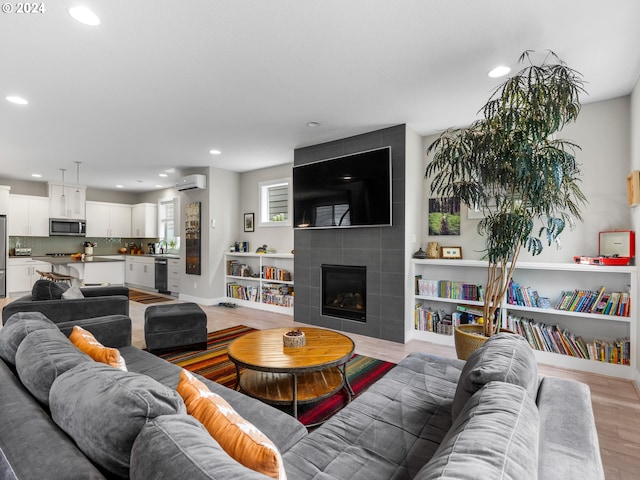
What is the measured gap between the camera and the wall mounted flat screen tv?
4074mm

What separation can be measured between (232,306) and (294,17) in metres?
4.99

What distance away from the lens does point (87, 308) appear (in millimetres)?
3168

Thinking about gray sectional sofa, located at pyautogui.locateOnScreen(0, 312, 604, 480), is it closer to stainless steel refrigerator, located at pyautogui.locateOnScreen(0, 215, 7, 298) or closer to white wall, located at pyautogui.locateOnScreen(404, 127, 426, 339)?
white wall, located at pyautogui.locateOnScreen(404, 127, 426, 339)

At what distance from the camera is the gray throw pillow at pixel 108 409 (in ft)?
2.81

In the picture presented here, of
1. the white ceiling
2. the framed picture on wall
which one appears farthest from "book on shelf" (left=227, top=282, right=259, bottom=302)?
the white ceiling

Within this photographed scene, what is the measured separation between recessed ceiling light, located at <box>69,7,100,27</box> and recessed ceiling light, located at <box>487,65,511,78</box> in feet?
9.60

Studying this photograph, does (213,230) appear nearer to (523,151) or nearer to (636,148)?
(523,151)

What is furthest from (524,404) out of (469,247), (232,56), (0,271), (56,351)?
(0,271)

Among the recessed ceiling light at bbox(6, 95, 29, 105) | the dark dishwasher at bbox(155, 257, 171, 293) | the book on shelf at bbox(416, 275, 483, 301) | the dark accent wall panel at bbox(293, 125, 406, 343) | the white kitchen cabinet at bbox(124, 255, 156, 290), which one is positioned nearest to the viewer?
the recessed ceiling light at bbox(6, 95, 29, 105)

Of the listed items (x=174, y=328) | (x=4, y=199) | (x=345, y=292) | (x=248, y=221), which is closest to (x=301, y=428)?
(x=174, y=328)

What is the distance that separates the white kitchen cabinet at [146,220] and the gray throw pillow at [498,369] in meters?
8.91

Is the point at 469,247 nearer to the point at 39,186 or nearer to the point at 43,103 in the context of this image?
the point at 43,103

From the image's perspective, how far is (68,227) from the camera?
7785mm

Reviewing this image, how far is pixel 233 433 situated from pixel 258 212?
5590 millimetres
